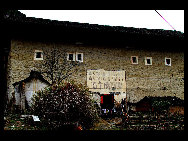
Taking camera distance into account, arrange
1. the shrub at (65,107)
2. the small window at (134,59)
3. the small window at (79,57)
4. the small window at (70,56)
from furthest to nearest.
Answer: the small window at (134,59)
the small window at (79,57)
the small window at (70,56)
the shrub at (65,107)

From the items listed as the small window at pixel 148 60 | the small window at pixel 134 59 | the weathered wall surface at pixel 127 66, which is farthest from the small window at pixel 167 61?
the small window at pixel 134 59

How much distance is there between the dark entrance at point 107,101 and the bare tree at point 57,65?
234 cm

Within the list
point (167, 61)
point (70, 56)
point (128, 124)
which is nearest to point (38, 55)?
point (70, 56)

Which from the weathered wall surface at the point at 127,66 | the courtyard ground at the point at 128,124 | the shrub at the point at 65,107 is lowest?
the courtyard ground at the point at 128,124

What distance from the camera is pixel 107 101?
10883 millimetres

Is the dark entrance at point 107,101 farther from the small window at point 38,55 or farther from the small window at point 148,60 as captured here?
the small window at point 38,55

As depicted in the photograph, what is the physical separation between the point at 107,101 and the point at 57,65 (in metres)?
3.57

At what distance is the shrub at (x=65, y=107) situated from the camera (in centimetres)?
549

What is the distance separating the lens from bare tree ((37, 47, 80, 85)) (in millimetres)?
10156

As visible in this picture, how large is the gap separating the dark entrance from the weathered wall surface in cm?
119

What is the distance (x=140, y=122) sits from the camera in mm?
6891

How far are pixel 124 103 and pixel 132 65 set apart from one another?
8.39 ft

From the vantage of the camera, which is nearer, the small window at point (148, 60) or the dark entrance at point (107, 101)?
the dark entrance at point (107, 101)

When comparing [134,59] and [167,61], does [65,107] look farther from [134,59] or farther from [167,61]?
[167,61]
